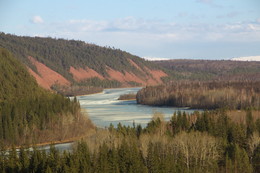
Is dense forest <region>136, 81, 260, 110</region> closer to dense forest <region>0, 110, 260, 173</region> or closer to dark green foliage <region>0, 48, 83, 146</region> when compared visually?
dark green foliage <region>0, 48, 83, 146</region>

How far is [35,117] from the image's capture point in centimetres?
7656

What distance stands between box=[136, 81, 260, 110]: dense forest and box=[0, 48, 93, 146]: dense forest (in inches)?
1382

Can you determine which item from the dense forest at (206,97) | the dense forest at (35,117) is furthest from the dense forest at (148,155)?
the dense forest at (206,97)

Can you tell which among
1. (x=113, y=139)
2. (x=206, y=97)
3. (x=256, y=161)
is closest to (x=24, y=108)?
(x=113, y=139)

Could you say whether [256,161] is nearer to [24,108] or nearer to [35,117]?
[35,117]

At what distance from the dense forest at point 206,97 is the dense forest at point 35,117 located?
115 ft

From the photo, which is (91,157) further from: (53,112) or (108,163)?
(53,112)

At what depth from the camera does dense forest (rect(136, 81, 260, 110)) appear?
376ft

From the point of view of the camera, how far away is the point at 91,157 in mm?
49031

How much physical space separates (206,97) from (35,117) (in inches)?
2220

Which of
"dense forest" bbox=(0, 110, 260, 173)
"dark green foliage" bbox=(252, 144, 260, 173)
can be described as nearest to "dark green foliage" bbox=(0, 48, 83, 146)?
"dense forest" bbox=(0, 110, 260, 173)

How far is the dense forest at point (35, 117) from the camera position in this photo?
71562 millimetres

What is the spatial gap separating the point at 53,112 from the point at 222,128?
28.6 metres

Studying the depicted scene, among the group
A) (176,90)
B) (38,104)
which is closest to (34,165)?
(38,104)
